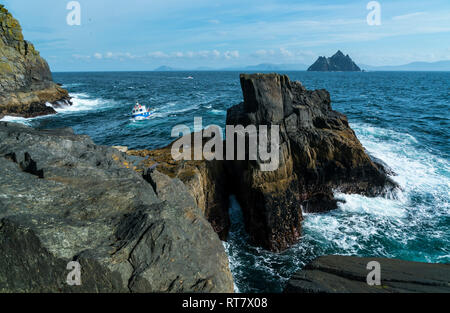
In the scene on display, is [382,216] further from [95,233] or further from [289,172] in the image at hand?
[95,233]

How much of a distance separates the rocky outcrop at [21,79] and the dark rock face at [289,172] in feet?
155

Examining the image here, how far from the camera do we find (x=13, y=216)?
5.88 metres

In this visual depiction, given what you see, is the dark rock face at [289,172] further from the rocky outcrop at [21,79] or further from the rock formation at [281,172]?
the rocky outcrop at [21,79]

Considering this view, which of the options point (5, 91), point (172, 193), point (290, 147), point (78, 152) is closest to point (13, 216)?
point (172, 193)

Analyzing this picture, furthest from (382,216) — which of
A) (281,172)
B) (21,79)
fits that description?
A: (21,79)

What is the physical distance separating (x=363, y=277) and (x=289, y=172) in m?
8.88

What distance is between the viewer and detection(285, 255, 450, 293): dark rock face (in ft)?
25.3

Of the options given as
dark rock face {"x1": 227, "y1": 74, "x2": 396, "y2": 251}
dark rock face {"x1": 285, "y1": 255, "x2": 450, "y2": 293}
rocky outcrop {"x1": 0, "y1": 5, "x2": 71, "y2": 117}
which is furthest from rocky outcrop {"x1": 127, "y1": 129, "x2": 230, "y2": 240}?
rocky outcrop {"x1": 0, "y1": 5, "x2": 71, "y2": 117}

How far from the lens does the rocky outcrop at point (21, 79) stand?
49344 mm

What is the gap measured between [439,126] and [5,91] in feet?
229

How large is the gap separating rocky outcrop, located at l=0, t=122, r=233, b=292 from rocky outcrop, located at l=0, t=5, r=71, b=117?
49.9m

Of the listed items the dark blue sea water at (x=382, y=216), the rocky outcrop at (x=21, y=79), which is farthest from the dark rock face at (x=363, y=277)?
the rocky outcrop at (x=21, y=79)
